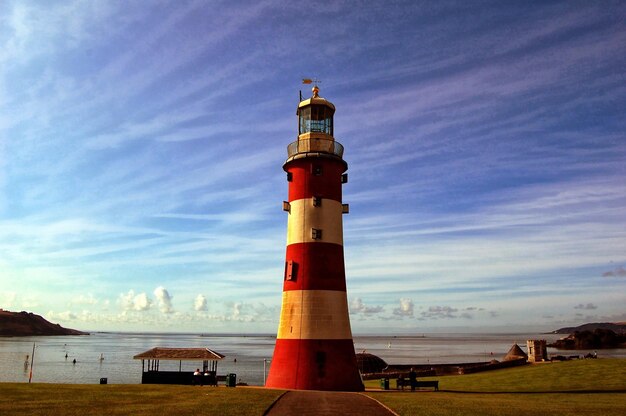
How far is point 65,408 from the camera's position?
16.2m

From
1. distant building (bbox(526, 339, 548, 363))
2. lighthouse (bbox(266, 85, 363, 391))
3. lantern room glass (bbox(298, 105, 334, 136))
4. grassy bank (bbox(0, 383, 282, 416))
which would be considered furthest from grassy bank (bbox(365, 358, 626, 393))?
distant building (bbox(526, 339, 548, 363))

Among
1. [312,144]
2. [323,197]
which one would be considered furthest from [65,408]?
[312,144]

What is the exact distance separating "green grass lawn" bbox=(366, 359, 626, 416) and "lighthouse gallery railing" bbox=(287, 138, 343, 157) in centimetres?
1329

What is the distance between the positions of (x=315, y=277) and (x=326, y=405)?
7988 mm

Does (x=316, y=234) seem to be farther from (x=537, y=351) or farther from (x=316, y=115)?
(x=537, y=351)

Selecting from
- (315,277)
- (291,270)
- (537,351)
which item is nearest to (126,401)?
(291,270)

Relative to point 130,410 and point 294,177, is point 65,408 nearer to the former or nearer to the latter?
point 130,410

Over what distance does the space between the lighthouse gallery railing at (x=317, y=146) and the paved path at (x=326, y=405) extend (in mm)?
13015

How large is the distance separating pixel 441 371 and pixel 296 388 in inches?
1196

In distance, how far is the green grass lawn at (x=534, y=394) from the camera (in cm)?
1717

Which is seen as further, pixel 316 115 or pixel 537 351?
pixel 537 351

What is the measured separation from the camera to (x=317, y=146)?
27.0m

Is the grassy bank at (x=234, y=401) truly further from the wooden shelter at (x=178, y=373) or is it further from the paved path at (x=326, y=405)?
the wooden shelter at (x=178, y=373)

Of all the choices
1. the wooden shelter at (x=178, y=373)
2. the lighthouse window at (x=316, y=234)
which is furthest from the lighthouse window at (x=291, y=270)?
the wooden shelter at (x=178, y=373)
